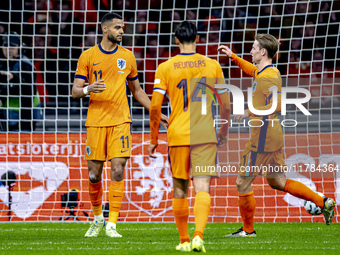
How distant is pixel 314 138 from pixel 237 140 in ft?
3.51

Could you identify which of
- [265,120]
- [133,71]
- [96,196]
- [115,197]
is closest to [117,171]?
[115,197]

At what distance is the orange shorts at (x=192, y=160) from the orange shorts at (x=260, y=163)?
4.13 ft

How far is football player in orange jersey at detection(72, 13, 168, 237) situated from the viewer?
6.11 meters

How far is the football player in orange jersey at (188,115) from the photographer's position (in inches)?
180

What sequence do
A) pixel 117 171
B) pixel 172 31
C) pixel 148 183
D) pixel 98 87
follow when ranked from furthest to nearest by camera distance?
pixel 172 31 → pixel 148 183 → pixel 117 171 → pixel 98 87

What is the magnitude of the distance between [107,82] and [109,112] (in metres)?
0.30

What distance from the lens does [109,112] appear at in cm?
613

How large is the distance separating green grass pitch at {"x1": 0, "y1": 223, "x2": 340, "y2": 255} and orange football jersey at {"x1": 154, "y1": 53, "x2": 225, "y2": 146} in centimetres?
87

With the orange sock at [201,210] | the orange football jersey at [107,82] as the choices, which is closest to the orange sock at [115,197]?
the orange football jersey at [107,82]

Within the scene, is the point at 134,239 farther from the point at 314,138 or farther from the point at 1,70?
the point at 1,70

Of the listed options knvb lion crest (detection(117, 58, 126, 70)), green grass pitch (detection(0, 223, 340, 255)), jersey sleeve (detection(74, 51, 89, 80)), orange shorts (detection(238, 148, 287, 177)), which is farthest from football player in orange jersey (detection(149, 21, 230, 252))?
jersey sleeve (detection(74, 51, 89, 80))

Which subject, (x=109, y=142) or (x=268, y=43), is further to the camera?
(x=109, y=142)

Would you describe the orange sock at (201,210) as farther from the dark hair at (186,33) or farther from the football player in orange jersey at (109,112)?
the football player in orange jersey at (109,112)

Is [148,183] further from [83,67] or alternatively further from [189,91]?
[189,91]
